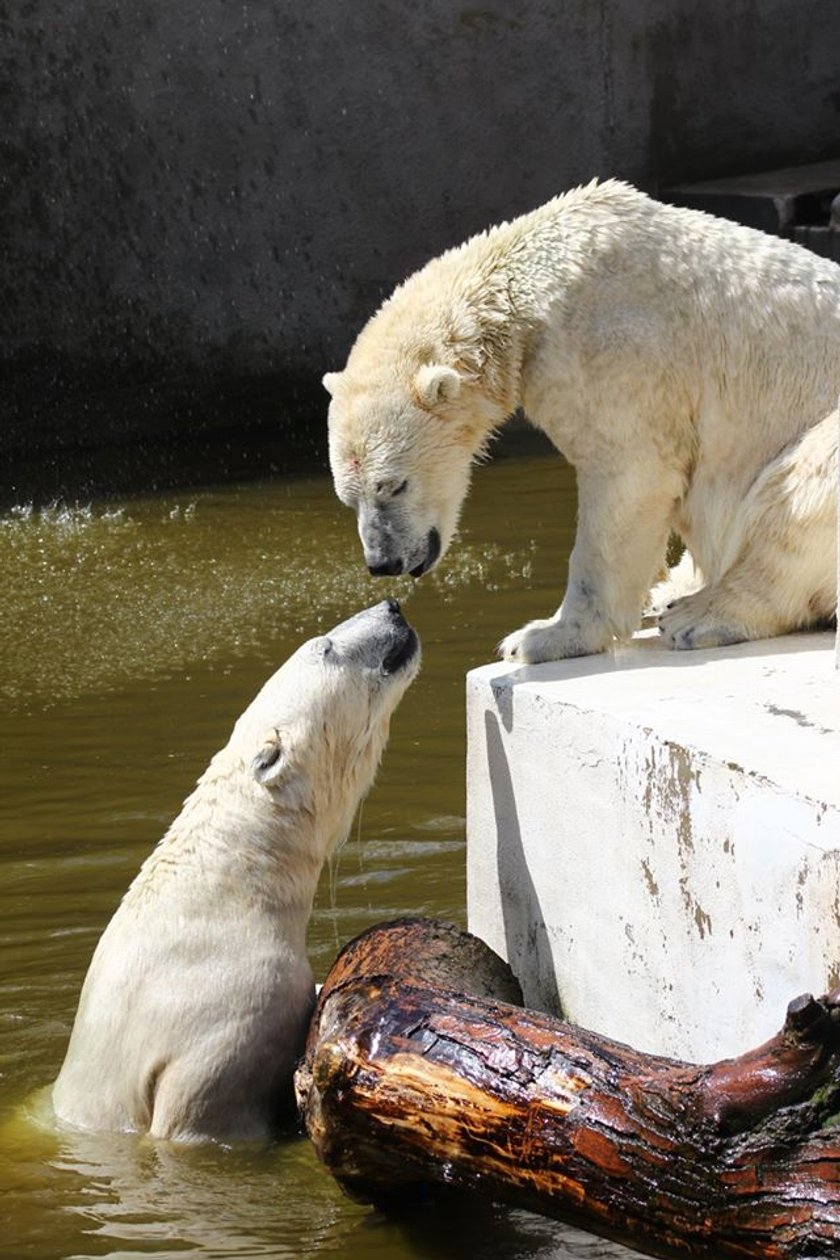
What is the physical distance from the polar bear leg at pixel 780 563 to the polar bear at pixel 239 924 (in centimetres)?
69

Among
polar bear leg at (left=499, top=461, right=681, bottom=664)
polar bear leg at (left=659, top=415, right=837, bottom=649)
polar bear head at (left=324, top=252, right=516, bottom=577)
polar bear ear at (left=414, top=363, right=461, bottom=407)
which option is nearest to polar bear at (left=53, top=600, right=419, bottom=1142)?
polar bear head at (left=324, top=252, right=516, bottom=577)

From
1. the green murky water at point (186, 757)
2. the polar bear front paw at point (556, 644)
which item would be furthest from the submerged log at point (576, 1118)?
the polar bear front paw at point (556, 644)

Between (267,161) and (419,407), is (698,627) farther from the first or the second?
(267,161)

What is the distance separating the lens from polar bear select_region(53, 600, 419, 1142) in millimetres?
4078

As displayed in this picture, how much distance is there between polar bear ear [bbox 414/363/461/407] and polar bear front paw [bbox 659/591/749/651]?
0.68 meters

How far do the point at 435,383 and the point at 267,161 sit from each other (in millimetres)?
7772

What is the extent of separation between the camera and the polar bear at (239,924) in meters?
4.08

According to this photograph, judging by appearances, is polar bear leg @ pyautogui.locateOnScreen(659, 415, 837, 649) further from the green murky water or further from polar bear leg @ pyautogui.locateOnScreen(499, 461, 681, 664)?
the green murky water

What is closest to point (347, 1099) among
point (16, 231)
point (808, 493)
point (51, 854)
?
point (808, 493)

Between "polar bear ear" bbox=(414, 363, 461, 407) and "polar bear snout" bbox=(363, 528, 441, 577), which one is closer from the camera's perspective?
"polar bear ear" bbox=(414, 363, 461, 407)

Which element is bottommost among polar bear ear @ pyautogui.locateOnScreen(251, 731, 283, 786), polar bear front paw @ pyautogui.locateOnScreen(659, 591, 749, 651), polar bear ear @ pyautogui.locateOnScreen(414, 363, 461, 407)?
polar bear ear @ pyautogui.locateOnScreen(251, 731, 283, 786)

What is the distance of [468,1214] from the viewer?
11.9 feet

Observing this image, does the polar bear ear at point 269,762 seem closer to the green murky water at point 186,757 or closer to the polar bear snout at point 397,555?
the polar bear snout at point 397,555

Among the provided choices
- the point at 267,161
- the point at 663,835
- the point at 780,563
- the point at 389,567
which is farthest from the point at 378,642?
the point at 267,161
